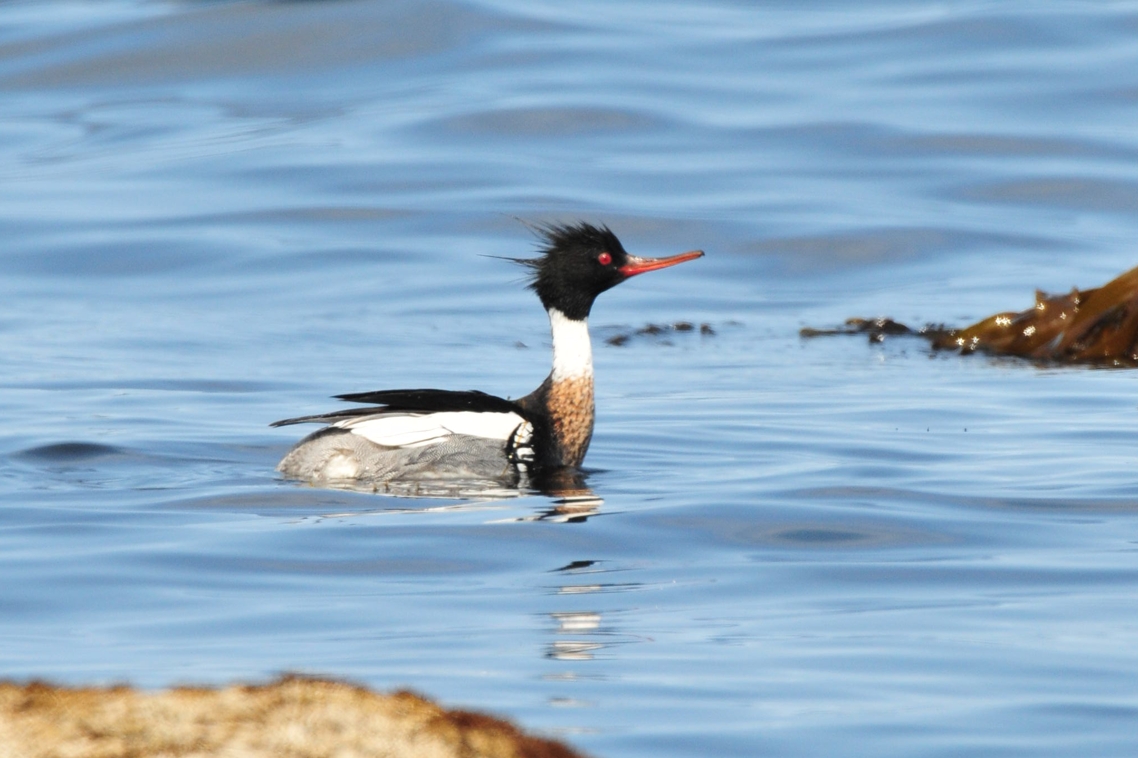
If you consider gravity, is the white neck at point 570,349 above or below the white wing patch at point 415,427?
above

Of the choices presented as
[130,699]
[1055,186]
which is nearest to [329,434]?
[130,699]

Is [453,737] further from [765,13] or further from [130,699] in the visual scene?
[765,13]

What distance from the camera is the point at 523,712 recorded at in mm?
4898

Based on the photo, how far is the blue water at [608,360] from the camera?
573cm

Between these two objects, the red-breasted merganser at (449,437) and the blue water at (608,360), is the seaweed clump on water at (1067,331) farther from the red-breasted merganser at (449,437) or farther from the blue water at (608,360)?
the red-breasted merganser at (449,437)

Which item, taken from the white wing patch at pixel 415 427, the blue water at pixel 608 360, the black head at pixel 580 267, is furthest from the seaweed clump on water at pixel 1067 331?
the white wing patch at pixel 415 427

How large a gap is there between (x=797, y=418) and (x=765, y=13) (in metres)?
20.6

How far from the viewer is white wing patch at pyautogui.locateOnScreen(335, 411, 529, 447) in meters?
9.93

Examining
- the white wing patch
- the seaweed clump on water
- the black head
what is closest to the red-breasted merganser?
the white wing patch

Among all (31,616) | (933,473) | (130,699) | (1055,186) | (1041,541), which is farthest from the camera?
(1055,186)

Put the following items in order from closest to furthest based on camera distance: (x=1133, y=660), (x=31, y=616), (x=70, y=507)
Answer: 1. (x=1133, y=660)
2. (x=31, y=616)
3. (x=70, y=507)

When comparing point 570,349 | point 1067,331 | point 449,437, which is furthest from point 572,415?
point 1067,331

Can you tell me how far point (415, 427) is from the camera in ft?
32.7

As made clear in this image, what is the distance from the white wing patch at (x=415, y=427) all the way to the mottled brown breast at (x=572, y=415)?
0.45 m
